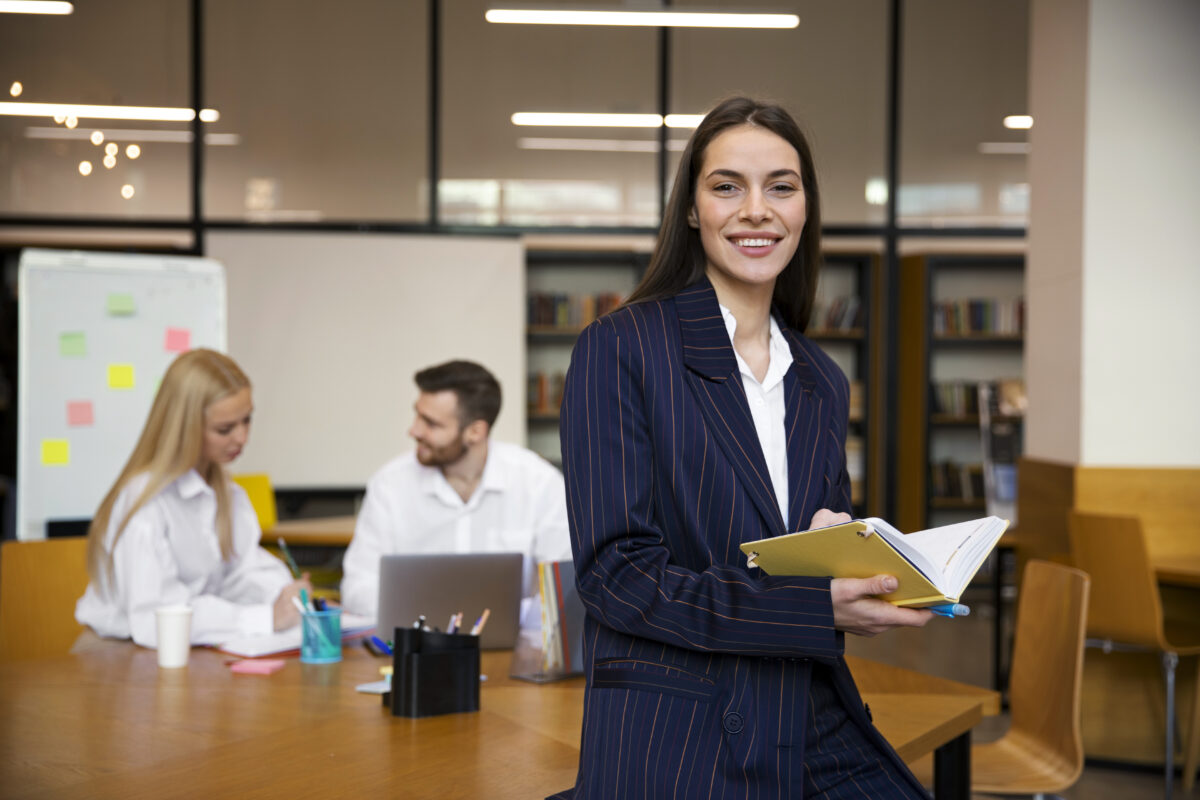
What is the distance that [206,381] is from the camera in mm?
3008

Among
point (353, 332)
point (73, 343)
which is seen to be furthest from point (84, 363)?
point (353, 332)

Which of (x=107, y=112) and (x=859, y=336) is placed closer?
(x=107, y=112)

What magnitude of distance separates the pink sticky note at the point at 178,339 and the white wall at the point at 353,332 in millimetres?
2019

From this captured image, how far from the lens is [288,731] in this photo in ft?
6.66

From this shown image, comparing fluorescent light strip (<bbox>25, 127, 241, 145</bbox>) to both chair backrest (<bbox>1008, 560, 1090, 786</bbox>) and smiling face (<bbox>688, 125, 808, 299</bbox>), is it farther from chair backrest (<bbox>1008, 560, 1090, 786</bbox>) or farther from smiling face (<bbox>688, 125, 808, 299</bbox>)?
A: smiling face (<bbox>688, 125, 808, 299</bbox>)

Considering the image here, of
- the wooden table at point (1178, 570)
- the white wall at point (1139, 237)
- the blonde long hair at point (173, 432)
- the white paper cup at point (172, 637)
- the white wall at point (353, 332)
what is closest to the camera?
the white paper cup at point (172, 637)

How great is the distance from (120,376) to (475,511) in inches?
107

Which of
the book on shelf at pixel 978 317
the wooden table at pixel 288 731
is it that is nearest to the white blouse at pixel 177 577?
the wooden table at pixel 288 731

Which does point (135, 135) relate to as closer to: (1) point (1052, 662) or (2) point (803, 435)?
(1) point (1052, 662)

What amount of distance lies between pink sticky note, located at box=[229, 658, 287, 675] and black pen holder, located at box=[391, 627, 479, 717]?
1.56 feet

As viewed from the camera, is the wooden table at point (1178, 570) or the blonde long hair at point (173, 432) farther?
the wooden table at point (1178, 570)

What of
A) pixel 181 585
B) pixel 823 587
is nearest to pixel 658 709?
pixel 823 587

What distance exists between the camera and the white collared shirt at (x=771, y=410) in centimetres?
156

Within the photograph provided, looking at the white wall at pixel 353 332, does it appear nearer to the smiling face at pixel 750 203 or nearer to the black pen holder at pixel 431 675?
the black pen holder at pixel 431 675
